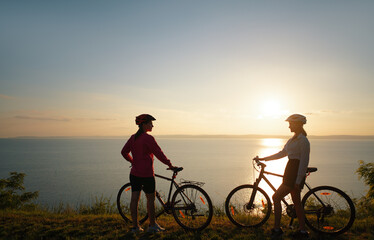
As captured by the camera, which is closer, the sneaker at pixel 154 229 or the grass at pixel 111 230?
the grass at pixel 111 230

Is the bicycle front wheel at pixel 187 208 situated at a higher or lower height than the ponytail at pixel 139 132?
lower

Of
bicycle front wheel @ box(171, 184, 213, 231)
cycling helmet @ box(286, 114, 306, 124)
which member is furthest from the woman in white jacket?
bicycle front wheel @ box(171, 184, 213, 231)

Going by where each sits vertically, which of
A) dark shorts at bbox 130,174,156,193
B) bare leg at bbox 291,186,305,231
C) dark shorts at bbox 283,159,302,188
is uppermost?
dark shorts at bbox 283,159,302,188

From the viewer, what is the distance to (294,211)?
491 cm

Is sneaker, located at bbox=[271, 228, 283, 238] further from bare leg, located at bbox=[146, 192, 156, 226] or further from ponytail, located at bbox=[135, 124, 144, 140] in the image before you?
ponytail, located at bbox=[135, 124, 144, 140]

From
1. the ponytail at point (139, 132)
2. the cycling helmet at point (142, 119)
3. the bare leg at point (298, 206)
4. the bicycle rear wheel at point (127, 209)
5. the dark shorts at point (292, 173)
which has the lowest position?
the bicycle rear wheel at point (127, 209)

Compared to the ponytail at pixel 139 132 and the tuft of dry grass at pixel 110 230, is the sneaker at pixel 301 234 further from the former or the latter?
the ponytail at pixel 139 132

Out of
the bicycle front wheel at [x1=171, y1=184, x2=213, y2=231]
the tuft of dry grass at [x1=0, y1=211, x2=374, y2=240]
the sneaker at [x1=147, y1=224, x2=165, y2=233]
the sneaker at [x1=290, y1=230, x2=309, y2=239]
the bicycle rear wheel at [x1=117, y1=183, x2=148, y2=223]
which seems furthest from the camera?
the bicycle rear wheel at [x1=117, y1=183, x2=148, y2=223]

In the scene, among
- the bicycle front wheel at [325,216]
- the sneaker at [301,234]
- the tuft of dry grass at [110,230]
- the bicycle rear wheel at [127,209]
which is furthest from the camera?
the bicycle rear wheel at [127,209]

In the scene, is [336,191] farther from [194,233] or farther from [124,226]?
[124,226]

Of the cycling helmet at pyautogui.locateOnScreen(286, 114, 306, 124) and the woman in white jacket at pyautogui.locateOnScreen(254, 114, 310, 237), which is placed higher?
the cycling helmet at pyautogui.locateOnScreen(286, 114, 306, 124)

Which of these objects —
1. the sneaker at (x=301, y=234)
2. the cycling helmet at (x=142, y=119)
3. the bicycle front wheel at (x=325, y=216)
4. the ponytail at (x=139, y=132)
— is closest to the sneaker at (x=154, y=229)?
the ponytail at (x=139, y=132)

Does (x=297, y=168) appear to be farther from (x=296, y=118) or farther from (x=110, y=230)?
(x=110, y=230)

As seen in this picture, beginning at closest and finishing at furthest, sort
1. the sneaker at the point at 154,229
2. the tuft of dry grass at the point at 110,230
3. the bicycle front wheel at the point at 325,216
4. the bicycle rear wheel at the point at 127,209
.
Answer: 1. the tuft of dry grass at the point at 110,230
2. the bicycle front wheel at the point at 325,216
3. the sneaker at the point at 154,229
4. the bicycle rear wheel at the point at 127,209
